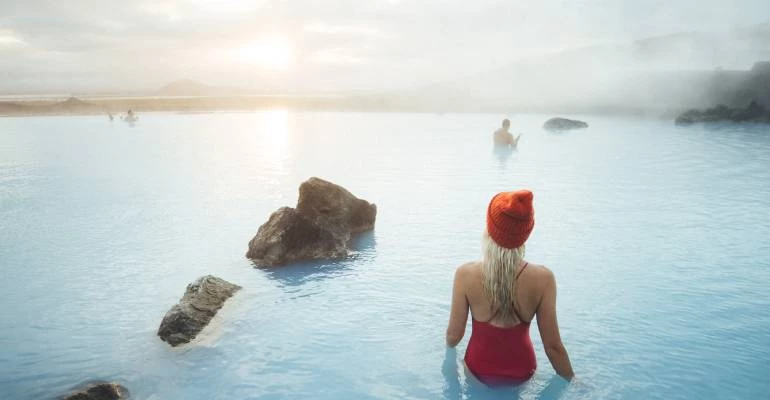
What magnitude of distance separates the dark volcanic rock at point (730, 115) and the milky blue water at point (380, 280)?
47.4 ft

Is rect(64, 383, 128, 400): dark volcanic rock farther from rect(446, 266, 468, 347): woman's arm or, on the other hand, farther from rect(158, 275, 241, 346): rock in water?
rect(446, 266, 468, 347): woman's arm

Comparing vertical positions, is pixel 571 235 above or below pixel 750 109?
below

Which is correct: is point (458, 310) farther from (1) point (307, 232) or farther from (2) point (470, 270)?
(1) point (307, 232)

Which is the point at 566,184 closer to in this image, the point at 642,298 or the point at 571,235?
the point at 571,235

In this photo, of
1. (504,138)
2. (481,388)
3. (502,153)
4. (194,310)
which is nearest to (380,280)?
(194,310)

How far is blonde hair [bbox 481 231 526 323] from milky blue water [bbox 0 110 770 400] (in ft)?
3.77

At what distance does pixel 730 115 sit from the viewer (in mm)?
30062

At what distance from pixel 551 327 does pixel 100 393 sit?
3851 millimetres

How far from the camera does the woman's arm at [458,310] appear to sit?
3.48 metres

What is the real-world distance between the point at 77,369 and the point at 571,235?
807cm

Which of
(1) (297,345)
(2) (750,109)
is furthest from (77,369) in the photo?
(2) (750,109)

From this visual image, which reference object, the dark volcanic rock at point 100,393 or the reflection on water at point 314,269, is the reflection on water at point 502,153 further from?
the dark volcanic rock at point 100,393

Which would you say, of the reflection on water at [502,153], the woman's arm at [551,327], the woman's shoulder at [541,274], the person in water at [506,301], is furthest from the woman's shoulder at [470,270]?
the reflection on water at [502,153]

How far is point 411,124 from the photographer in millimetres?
35188
